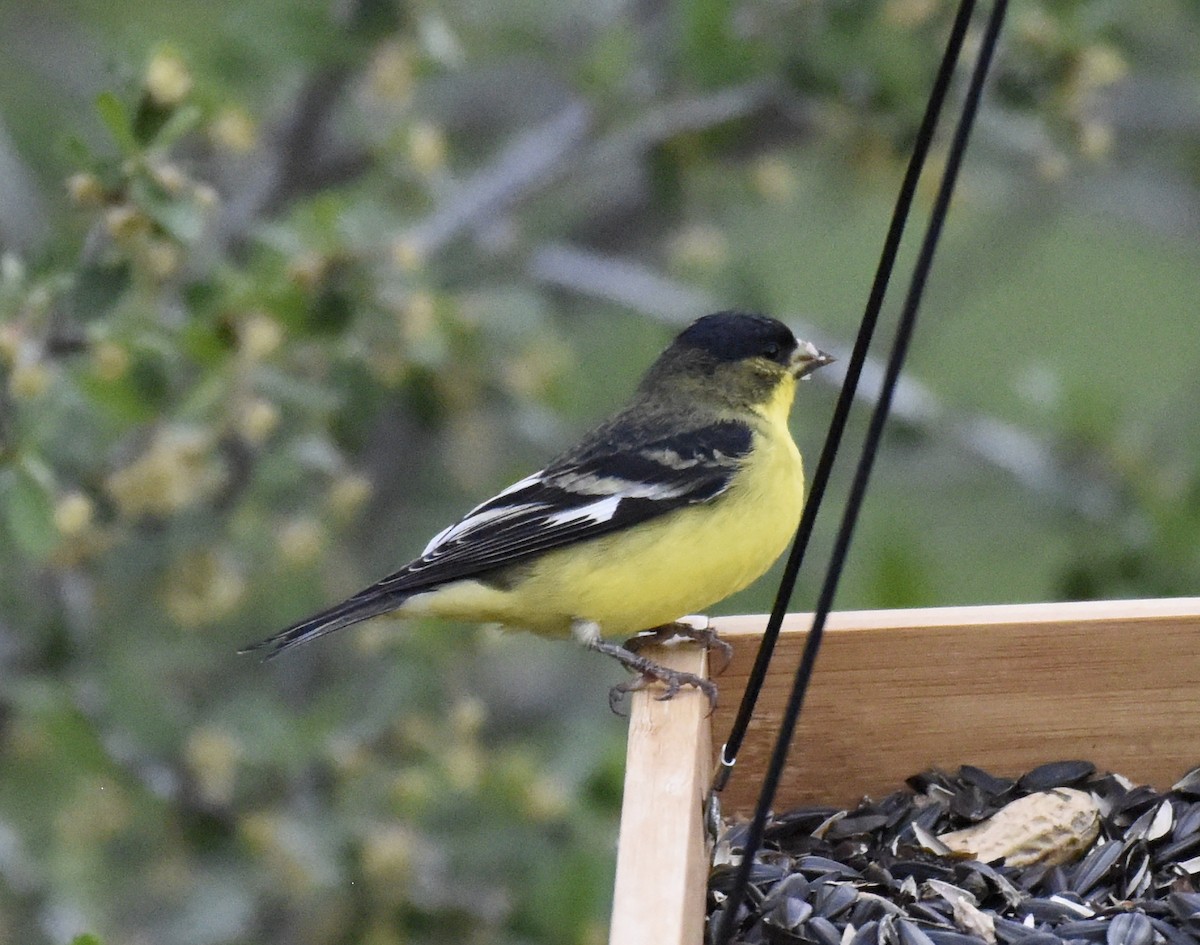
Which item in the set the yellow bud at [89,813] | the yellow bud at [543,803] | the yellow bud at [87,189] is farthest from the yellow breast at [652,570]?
the yellow bud at [89,813]

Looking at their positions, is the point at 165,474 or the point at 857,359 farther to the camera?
the point at 165,474

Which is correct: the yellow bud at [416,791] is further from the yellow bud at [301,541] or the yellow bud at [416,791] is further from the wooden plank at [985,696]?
the wooden plank at [985,696]

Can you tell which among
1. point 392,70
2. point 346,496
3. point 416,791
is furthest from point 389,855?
point 392,70

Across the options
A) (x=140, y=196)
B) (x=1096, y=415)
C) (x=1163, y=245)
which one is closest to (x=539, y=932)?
(x=140, y=196)

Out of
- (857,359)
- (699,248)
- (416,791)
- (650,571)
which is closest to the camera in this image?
(857,359)

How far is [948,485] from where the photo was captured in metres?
5.93

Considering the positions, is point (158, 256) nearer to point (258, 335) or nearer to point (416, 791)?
point (258, 335)

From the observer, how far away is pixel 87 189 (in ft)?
10.2

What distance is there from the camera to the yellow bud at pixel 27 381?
306 cm

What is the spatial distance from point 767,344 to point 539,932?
1.32m

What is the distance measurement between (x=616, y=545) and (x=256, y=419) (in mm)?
718

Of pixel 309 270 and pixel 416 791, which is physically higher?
pixel 309 270

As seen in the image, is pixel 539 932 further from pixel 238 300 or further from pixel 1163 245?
pixel 1163 245

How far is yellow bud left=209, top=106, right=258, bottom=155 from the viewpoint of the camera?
3.58 m
